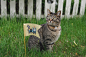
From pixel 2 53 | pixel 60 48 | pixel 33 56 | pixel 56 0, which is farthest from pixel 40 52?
pixel 56 0

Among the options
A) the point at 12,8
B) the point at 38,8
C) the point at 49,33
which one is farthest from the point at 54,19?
the point at 12,8

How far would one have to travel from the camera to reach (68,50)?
2.61 metres

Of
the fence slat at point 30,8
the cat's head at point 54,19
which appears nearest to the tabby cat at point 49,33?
the cat's head at point 54,19

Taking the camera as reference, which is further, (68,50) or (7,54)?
(68,50)

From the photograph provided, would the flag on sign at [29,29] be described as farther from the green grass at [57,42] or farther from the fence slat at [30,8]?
the fence slat at [30,8]

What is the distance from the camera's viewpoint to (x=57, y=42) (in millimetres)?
2891

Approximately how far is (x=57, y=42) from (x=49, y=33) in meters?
0.64

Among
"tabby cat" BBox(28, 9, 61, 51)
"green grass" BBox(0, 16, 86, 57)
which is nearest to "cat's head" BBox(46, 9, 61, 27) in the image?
"tabby cat" BBox(28, 9, 61, 51)

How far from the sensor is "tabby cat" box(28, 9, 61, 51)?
2236mm

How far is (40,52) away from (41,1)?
2054mm

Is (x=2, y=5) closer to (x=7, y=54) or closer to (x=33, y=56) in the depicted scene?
(x=7, y=54)

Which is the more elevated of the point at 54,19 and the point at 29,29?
the point at 54,19

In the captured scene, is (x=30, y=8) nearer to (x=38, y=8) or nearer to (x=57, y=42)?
(x=38, y=8)

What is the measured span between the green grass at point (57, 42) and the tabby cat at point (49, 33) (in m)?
0.14
